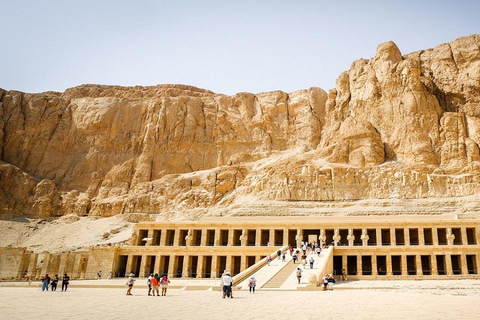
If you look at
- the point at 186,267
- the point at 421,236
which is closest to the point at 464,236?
the point at 421,236

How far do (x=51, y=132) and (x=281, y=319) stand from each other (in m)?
88.8

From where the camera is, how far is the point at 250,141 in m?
89.8

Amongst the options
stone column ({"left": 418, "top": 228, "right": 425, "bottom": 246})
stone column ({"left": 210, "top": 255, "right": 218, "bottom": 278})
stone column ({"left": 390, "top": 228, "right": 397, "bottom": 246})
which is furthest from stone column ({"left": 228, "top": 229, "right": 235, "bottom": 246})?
stone column ({"left": 418, "top": 228, "right": 425, "bottom": 246})

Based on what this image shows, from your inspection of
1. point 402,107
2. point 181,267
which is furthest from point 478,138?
point 181,267

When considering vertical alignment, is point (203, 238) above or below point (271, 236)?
below

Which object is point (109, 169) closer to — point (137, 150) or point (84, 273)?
point (137, 150)

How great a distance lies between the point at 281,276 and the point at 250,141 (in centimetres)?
5959

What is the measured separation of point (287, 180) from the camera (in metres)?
66.3

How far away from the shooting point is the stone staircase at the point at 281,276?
2853 centimetres

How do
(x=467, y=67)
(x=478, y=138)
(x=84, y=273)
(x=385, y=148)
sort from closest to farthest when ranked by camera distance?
(x=84, y=273)
(x=478, y=138)
(x=385, y=148)
(x=467, y=67)

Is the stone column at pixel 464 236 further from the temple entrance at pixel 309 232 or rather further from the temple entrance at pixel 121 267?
the temple entrance at pixel 121 267

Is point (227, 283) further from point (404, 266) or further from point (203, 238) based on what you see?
point (203, 238)

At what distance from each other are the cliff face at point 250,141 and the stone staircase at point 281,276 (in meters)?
30.4

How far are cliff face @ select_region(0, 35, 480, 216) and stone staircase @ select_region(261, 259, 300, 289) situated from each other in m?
30.4
